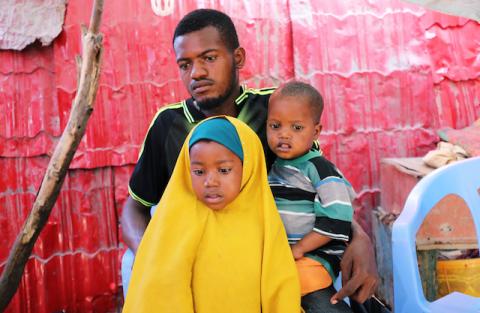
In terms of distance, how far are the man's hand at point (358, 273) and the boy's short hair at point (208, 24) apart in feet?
3.13

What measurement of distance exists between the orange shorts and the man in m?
0.07

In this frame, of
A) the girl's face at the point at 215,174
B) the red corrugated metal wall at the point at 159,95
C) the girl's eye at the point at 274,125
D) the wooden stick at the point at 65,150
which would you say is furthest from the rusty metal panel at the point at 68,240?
the girl's face at the point at 215,174

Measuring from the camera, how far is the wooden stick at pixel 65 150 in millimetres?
2740

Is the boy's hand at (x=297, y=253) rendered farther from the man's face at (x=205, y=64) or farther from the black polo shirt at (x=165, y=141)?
the man's face at (x=205, y=64)

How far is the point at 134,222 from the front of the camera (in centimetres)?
205

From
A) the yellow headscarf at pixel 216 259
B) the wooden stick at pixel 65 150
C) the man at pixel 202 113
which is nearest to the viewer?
the yellow headscarf at pixel 216 259

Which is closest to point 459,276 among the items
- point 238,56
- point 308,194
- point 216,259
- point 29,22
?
point 308,194

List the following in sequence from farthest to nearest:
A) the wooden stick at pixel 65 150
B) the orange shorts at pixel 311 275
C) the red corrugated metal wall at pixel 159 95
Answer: the red corrugated metal wall at pixel 159 95 → the wooden stick at pixel 65 150 → the orange shorts at pixel 311 275

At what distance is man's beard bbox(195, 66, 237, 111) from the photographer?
1.95m

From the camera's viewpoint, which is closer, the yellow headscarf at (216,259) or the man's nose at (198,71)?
the yellow headscarf at (216,259)

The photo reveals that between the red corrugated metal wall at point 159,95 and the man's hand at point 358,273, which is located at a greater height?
the red corrugated metal wall at point 159,95

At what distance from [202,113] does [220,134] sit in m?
0.55

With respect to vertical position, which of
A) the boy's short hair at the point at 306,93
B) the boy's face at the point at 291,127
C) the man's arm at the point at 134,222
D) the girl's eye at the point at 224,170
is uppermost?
the boy's short hair at the point at 306,93

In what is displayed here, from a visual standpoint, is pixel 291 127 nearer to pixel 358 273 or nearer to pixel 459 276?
pixel 358 273
